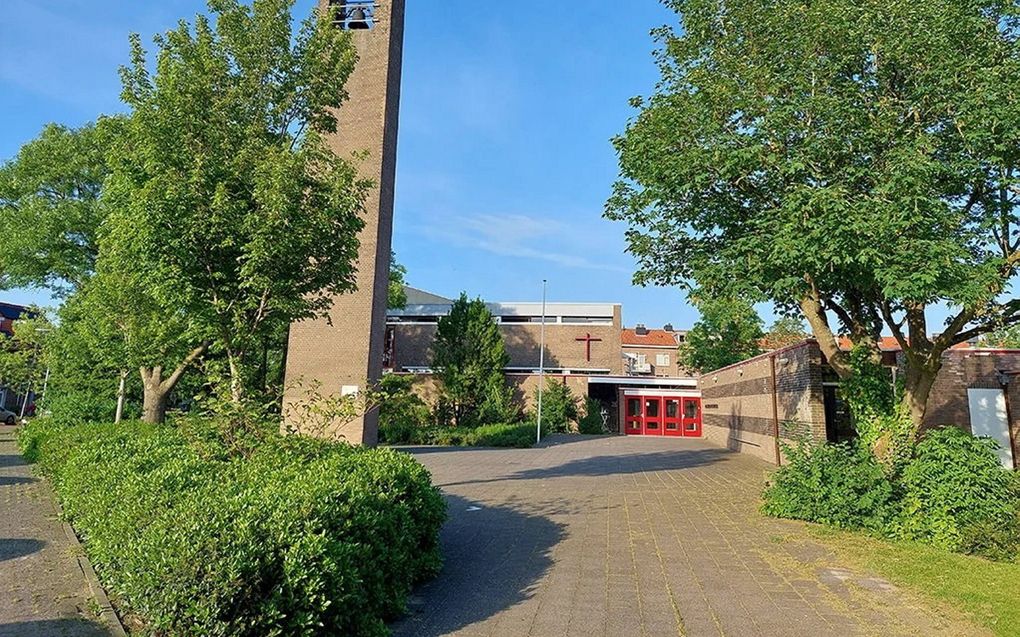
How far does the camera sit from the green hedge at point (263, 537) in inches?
132

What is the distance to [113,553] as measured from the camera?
4066 millimetres

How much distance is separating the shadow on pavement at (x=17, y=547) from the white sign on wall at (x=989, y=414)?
1756 centimetres

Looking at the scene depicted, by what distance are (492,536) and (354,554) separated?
3610 millimetres

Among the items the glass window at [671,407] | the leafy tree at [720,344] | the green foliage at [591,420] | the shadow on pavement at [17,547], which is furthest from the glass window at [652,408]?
the shadow on pavement at [17,547]

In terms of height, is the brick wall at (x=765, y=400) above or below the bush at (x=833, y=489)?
above

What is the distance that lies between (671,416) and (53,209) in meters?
29.8

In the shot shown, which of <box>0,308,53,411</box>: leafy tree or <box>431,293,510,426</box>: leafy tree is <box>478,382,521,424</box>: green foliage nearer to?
<box>431,293,510,426</box>: leafy tree

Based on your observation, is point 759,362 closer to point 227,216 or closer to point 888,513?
point 888,513

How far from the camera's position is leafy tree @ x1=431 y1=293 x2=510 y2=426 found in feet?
95.8

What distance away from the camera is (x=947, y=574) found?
5.90 metres

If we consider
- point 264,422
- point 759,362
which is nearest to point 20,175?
point 264,422

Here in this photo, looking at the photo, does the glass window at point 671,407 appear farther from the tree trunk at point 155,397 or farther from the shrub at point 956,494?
the shrub at point 956,494

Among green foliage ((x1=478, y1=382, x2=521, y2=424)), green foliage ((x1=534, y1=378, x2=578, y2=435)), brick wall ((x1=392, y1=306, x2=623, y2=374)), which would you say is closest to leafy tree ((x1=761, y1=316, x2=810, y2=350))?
brick wall ((x1=392, y1=306, x2=623, y2=374))

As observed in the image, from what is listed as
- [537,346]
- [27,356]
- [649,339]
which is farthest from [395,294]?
[649,339]
